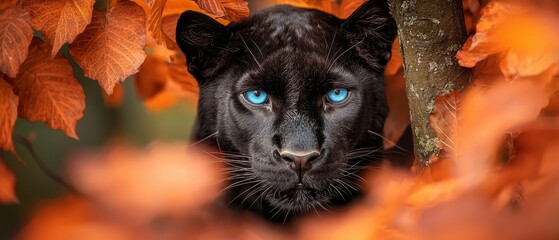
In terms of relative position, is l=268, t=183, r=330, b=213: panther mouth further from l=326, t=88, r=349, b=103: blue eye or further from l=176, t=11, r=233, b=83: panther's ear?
l=176, t=11, r=233, b=83: panther's ear

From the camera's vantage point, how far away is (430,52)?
2129mm

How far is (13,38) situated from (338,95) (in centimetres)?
Answer: 112

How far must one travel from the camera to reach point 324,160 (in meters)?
2.40

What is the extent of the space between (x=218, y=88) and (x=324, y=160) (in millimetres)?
570

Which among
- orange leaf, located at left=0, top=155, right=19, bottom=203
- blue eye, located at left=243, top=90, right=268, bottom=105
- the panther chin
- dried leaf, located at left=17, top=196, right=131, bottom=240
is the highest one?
blue eye, located at left=243, top=90, right=268, bottom=105

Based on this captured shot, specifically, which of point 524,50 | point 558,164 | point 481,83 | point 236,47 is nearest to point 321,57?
point 236,47

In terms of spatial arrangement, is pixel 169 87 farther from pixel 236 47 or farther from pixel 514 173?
pixel 514 173

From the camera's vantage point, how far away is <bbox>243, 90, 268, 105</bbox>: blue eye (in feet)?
8.37

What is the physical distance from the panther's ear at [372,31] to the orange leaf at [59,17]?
95 centimetres

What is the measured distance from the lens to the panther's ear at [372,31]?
2492mm

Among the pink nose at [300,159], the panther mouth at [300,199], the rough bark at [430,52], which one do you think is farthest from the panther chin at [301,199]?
the rough bark at [430,52]

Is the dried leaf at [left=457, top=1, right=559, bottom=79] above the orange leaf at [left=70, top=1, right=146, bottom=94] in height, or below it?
above

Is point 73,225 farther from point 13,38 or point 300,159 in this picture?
point 300,159

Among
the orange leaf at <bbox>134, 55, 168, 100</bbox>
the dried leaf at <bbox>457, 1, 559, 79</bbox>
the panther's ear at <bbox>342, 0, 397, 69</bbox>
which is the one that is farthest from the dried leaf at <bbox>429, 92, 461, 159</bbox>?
the orange leaf at <bbox>134, 55, 168, 100</bbox>
